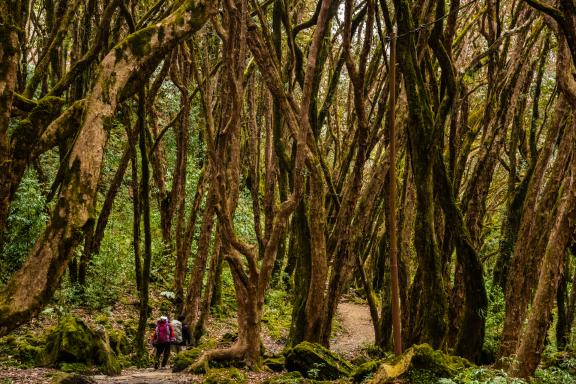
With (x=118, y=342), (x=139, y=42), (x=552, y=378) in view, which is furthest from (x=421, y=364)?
(x=118, y=342)

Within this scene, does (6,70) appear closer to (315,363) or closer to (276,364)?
(315,363)

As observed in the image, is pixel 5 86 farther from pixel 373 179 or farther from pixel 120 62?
pixel 373 179

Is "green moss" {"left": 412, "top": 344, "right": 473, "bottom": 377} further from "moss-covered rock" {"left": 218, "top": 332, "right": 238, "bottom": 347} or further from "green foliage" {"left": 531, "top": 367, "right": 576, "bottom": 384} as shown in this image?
"moss-covered rock" {"left": 218, "top": 332, "right": 238, "bottom": 347}

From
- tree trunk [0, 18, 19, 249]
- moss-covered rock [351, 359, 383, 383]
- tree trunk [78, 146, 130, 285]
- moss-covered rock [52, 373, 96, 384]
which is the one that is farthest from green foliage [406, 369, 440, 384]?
tree trunk [78, 146, 130, 285]

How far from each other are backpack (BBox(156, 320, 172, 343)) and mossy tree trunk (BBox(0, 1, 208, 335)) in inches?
283

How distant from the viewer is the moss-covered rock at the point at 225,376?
28.1 feet

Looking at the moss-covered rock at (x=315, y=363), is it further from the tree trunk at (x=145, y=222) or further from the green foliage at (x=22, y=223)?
the green foliage at (x=22, y=223)

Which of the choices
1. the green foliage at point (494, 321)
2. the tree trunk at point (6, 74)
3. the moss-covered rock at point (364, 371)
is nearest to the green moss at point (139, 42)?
the tree trunk at point (6, 74)

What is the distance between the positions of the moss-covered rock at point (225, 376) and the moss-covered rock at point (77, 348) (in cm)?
211

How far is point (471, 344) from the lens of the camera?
10594 mm

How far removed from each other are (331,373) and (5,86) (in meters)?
6.22

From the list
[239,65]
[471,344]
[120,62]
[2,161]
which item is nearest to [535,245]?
[471,344]

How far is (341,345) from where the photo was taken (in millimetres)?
17625

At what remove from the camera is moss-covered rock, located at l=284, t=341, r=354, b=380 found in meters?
9.41
